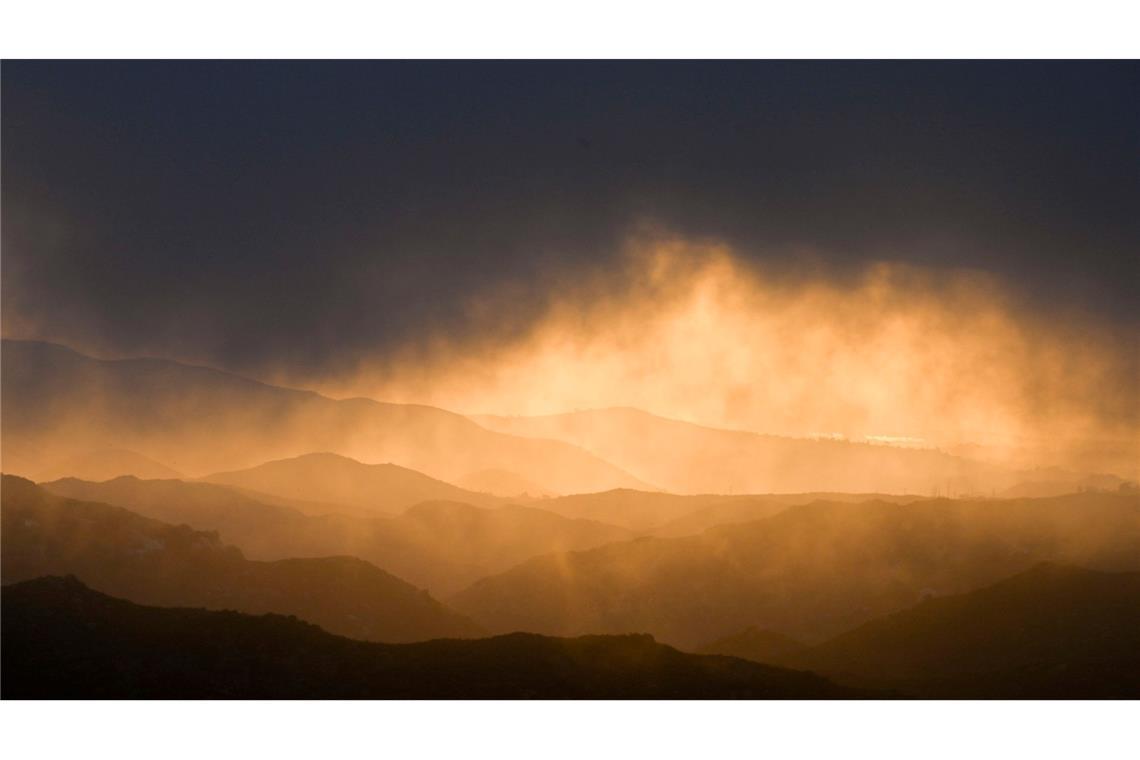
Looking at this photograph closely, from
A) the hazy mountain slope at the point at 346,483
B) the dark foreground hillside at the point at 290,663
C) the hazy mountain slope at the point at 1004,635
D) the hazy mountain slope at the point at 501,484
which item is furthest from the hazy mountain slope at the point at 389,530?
the hazy mountain slope at the point at 501,484

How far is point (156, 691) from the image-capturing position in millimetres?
35312

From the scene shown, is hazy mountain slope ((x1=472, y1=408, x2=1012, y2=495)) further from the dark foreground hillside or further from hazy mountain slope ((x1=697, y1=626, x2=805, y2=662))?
the dark foreground hillside

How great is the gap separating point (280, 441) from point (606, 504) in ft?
157

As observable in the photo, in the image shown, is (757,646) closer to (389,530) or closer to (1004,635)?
(1004,635)

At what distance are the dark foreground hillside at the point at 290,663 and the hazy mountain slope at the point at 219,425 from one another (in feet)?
172

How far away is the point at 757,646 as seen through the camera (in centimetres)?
5409

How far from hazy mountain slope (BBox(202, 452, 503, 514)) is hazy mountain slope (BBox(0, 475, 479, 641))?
37.9m

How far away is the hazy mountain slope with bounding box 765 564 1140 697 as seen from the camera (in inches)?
1763

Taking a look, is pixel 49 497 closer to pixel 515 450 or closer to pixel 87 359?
pixel 87 359

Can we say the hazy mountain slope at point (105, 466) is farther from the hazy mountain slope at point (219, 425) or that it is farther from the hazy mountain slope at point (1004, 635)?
the hazy mountain slope at point (1004, 635)

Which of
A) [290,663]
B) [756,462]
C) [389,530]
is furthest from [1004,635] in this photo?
[756,462]

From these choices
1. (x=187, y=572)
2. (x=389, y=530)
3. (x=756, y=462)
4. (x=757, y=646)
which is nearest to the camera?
(x=187, y=572)

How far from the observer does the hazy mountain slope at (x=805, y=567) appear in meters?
62.1

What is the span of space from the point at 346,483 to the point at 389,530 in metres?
22.7
